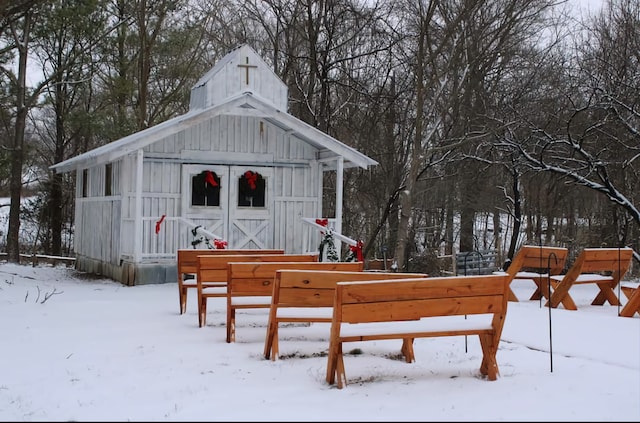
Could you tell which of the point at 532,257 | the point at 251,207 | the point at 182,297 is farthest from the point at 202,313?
the point at 251,207

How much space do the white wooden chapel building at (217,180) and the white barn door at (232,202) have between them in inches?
0.8

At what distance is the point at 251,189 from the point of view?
16047mm

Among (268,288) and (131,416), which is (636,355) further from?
(131,416)

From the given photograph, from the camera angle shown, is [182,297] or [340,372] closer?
[340,372]

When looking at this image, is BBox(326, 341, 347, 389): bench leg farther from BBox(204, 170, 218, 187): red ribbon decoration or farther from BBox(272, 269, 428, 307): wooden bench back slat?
BBox(204, 170, 218, 187): red ribbon decoration

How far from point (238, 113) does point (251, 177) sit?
160cm

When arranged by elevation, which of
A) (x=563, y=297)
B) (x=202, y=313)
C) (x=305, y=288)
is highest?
(x=305, y=288)

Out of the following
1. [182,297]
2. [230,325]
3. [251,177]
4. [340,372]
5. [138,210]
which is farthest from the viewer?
[251,177]

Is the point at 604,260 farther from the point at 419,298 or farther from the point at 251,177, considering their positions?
the point at 251,177

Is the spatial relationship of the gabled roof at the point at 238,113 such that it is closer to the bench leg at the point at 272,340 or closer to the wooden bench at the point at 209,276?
the wooden bench at the point at 209,276

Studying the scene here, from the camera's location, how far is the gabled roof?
14.2 metres

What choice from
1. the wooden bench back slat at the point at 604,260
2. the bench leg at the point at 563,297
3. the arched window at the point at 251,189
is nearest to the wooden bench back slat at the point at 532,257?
the bench leg at the point at 563,297

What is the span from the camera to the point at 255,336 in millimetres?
8523

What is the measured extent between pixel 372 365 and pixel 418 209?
19.6 meters
